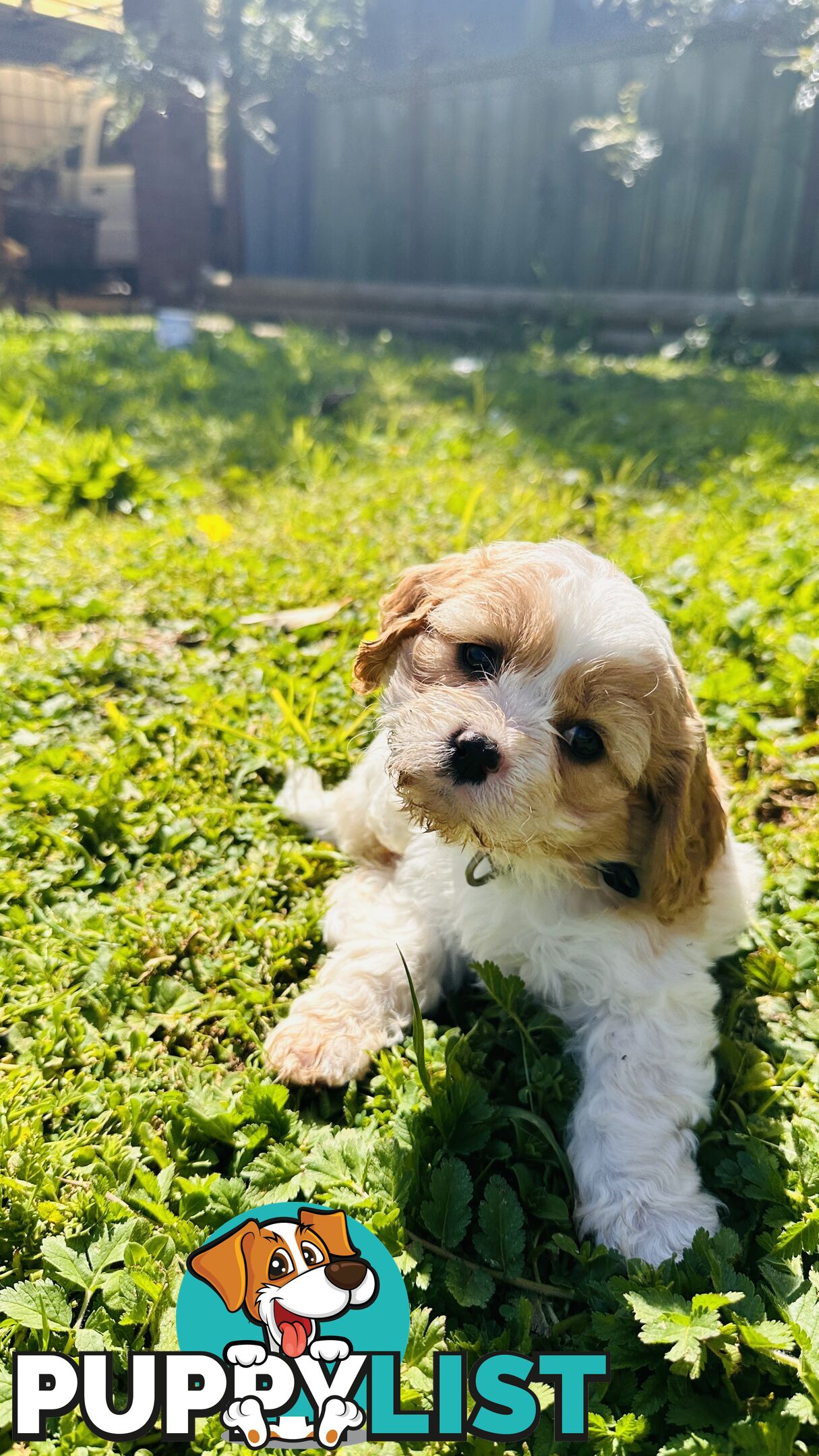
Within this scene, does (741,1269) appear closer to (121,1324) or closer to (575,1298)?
(575,1298)

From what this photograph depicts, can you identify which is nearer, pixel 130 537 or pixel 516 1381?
pixel 516 1381

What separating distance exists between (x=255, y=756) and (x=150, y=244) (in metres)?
14.0

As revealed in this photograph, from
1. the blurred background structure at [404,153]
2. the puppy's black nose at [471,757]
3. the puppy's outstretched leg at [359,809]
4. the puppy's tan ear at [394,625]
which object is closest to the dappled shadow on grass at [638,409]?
the blurred background structure at [404,153]

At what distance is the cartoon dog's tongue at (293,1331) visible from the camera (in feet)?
5.82

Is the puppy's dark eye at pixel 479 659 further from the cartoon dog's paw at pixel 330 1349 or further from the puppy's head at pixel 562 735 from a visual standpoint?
the cartoon dog's paw at pixel 330 1349

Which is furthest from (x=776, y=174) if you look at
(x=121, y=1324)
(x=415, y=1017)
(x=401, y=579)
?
(x=121, y=1324)

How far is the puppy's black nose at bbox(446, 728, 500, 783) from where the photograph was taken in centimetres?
212

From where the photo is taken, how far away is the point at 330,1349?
5.87ft

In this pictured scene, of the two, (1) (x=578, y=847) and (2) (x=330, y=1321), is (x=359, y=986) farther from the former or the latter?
(2) (x=330, y=1321)

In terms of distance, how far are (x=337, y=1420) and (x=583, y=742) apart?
1.46 m

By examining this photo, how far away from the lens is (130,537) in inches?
199

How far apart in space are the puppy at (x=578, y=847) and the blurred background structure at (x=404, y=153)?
1061cm

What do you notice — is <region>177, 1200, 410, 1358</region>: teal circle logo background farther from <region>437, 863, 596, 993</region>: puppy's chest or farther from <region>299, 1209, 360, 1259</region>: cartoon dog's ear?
<region>437, 863, 596, 993</region>: puppy's chest

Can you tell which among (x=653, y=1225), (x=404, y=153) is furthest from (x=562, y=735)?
(x=404, y=153)
